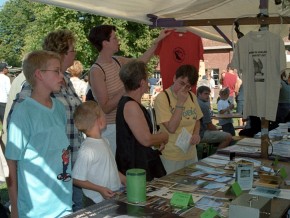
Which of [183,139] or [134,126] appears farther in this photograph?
[183,139]

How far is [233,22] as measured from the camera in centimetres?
318

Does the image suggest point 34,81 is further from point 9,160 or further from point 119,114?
point 119,114

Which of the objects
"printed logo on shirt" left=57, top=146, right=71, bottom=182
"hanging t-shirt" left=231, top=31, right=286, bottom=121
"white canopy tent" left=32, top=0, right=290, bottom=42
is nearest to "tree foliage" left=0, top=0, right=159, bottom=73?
"white canopy tent" left=32, top=0, right=290, bottom=42

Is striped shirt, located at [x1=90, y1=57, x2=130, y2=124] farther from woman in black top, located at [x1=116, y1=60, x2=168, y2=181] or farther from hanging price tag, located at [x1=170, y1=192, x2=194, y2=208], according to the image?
hanging price tag, located at [x1=170, y1=192, x2=194, y2=208]

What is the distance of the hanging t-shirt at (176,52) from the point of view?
420cm

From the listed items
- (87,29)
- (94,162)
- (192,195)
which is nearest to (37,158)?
(94,162)

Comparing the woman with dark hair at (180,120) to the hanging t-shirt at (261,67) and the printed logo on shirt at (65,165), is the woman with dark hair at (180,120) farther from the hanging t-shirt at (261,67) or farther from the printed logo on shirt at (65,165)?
the printed logo on shirt at (65,165)

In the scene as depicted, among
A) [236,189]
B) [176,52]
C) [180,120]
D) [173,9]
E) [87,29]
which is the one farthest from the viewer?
[87,29]

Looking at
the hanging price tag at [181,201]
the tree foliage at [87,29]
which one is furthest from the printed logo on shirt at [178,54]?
the tree foliage at [87,29]

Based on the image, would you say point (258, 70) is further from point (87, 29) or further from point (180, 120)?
point (87, 29)

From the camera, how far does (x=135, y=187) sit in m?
1.90

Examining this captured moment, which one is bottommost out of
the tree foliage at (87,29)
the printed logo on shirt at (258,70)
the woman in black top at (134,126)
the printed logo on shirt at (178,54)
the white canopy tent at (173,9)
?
the woman in black top at (134,126)

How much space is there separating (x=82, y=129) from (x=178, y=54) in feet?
7.29

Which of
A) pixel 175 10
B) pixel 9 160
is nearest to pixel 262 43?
pixel 175 10
